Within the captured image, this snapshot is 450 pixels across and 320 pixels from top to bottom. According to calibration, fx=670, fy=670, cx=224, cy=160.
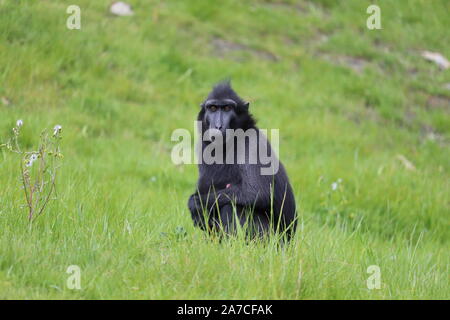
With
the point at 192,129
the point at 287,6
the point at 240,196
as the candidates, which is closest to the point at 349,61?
the point at 287,6

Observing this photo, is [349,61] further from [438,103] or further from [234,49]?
[234,49]

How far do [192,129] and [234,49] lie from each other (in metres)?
3.22

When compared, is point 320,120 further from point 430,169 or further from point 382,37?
point 382,37

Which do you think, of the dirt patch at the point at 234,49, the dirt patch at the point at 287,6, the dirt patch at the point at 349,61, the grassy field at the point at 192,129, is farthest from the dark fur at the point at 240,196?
the dirt patch at the point at 287,6

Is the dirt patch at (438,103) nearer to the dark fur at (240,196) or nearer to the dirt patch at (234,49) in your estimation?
the dirt patch at (234,49)

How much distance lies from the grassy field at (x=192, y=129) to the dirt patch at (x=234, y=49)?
1.3 inches

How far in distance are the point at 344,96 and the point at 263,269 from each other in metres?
8.06

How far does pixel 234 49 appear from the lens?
41.1 feet

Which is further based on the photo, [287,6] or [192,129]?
[287,6]

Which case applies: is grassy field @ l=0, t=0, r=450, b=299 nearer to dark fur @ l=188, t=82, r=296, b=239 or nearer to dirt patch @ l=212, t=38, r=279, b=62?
dirt patch @ l=212, t=38, r=279, b=62

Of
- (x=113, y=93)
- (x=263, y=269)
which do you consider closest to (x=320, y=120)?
(x=113, y=93)

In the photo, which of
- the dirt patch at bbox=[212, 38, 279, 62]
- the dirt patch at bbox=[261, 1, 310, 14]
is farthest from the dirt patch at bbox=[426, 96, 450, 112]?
the dirt patch at bbox=[261, 1, 310, 14]

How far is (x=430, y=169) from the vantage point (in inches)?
407

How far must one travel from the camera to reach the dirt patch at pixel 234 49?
40.5 ft
